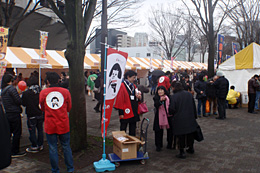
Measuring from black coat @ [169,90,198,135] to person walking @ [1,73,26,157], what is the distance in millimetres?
3474

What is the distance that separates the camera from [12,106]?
5.09 m

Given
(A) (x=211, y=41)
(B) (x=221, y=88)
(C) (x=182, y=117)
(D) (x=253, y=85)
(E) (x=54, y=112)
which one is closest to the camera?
(E) (x=54, y=112)

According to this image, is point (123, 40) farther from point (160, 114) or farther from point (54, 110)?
point (54, 110)

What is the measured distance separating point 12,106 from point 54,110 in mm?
1790

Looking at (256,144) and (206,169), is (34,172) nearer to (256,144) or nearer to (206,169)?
(206,169)

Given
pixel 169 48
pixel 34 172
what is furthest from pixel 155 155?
pixel 169 48

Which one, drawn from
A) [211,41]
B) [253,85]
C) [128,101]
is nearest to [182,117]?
[128,101]

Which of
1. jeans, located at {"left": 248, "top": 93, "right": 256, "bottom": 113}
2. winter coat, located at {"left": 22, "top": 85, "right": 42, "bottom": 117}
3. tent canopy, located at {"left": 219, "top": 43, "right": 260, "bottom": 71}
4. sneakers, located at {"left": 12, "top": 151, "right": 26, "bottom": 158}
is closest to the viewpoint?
sneakers, located at {"left": 12, "top": 151, "right": 26, "bottom": 158}

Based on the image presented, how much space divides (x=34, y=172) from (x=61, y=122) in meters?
1.26

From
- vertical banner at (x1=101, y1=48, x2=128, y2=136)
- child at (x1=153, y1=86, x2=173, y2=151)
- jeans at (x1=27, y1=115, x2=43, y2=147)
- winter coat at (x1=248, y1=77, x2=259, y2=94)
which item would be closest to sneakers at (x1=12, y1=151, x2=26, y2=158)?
jeans at (x1=27, y1=115, x2=43, y2=147)

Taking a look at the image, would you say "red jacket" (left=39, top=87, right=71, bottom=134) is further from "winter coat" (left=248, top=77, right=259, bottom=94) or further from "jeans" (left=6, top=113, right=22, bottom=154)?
"winter coat" (left=248, top=77, right=259, bottom=94)

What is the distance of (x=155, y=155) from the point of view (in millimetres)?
5199

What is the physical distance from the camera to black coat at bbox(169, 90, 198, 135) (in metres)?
4.92

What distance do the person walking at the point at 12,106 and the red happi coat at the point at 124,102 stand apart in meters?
2.23
